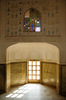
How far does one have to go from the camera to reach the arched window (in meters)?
7.05

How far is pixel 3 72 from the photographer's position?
7074 millimetres

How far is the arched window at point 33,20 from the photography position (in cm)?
705

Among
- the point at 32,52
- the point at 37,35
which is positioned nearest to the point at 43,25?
the point at 37,35

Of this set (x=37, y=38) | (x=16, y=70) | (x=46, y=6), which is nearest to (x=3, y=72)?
(x=16, y=70)

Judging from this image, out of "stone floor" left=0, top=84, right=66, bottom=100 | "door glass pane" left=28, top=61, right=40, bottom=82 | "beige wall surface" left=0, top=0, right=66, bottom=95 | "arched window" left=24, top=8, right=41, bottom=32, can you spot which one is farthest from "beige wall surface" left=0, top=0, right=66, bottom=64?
"door glass pane" left=28, top=61, right=40, bottom=82

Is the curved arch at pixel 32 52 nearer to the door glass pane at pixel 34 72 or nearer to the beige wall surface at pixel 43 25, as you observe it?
the door glass pane at pixel 34 72

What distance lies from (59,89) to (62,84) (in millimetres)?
345

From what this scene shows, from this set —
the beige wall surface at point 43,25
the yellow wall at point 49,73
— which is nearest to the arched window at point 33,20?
the beige wall surface at point 43,25

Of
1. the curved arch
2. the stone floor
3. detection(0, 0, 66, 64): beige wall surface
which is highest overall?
detection(0, 0, 66, 64): beige wall surface

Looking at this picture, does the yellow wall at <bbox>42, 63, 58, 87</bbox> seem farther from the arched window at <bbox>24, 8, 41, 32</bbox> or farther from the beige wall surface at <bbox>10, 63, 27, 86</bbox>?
the arched window at <bbox>24, 8, 41, 32</bbox>

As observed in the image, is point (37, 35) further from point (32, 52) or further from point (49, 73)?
point (49, 73)

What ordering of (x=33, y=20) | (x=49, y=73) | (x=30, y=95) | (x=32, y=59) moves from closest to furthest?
(x=30, y=95)
(x=33, y=20)
(x=49, y=73)
(x=32, y=59)

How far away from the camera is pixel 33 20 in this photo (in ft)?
23.4

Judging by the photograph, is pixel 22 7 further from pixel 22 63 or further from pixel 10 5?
pixel 22 63
